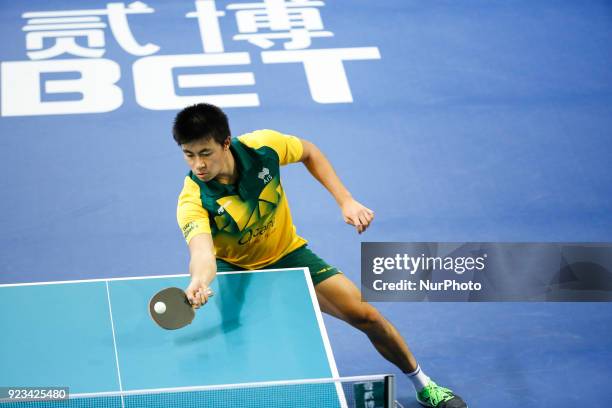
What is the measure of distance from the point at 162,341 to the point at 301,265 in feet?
3.44

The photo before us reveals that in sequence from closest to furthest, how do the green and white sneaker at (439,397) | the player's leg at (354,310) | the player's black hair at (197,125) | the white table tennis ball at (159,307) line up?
the white table tennis ball at (159,307) < the player's black hair at (197,125) < the player's leg at (354,310) < the green and white sneaker at (439,397)

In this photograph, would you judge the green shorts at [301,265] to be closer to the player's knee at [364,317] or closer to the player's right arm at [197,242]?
the player's knee at [364,317]

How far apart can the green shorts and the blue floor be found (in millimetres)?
884

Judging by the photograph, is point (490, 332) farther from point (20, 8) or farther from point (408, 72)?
point (20, 8)

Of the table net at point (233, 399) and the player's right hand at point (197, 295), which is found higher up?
the player's right hand at point (197, 295)

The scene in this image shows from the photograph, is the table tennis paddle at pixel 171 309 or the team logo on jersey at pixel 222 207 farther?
the team logo on jersey at pixel 222 207

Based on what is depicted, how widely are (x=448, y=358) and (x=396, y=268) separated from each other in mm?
1552

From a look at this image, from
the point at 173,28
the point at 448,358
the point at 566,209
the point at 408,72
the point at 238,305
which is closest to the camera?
the point at 238,305

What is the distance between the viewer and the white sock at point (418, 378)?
17.7 feet

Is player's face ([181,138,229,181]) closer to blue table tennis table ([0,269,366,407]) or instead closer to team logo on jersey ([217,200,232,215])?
team logo on jersey ([217,200,232,215])

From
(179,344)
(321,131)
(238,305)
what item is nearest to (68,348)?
(179,344)

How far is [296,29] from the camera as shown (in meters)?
9.34
